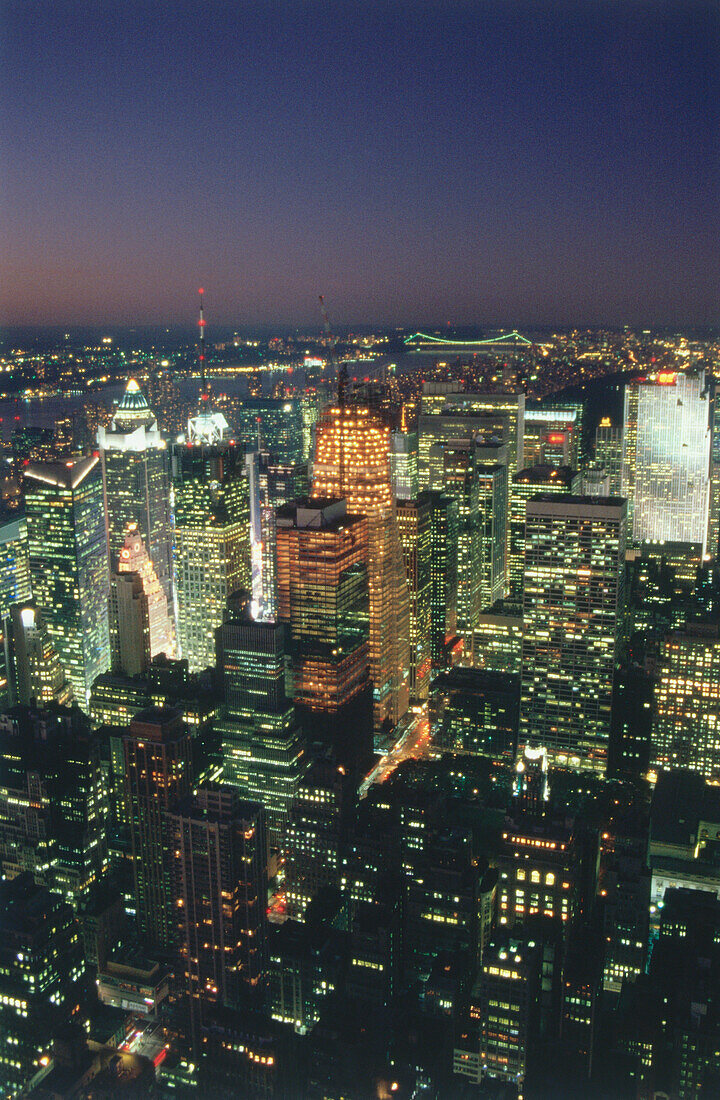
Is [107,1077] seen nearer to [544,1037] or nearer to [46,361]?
[544,1037]

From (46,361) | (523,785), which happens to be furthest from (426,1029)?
(46,361)

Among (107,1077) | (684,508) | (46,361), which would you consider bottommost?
(107,1077)

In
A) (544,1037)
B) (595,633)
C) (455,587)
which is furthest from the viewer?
(455,587)

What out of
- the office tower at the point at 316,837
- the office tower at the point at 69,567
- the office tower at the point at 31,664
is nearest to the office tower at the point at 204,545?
the office tower at the point at 69,567

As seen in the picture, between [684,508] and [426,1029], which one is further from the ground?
[684,508]

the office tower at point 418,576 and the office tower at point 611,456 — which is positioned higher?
the office tower at point 611,456

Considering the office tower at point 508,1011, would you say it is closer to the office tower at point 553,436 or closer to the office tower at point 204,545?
the office tower at point 204,545

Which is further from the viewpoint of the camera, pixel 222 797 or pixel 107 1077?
pixel 222 797
